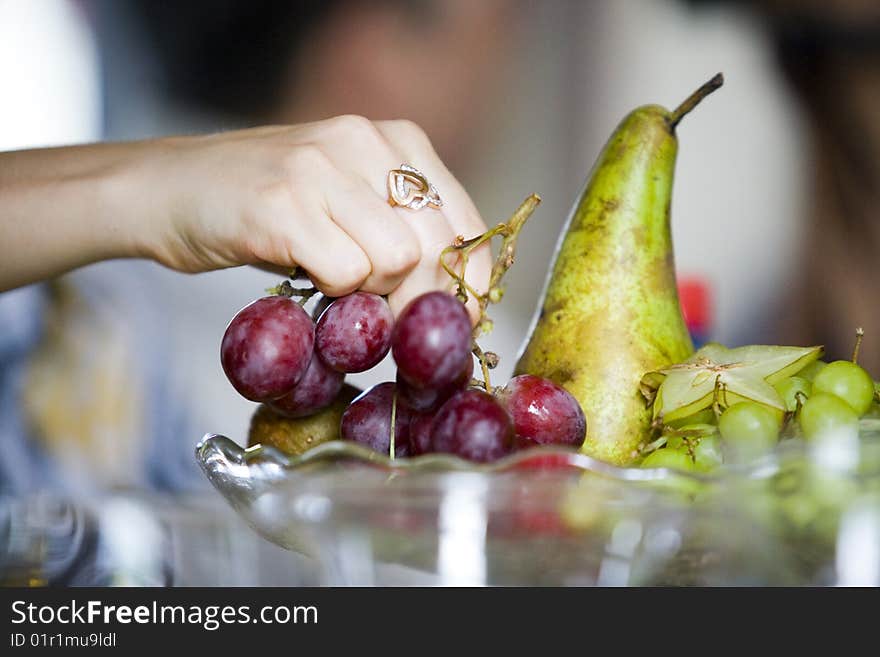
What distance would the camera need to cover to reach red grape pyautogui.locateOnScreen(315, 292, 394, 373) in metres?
0.40

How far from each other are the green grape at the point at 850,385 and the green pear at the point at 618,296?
0.11 meters

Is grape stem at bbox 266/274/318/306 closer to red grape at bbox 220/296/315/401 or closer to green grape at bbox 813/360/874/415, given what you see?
red grape at bbox 220/296/315/401

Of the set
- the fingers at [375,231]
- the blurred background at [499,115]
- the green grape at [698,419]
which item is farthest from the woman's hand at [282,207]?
the blurred background at [499,115]

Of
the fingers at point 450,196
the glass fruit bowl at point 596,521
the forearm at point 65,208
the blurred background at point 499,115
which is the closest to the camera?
the glass fruit bowl at point 596,521

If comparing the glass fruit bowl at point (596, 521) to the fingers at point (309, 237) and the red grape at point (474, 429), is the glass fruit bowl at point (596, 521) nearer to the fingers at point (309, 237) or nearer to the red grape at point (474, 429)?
the red grape at point (474, 429)

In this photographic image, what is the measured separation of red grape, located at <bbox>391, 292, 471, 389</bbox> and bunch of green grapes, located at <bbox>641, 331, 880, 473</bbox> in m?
0.11

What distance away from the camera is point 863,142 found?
187 centimetres

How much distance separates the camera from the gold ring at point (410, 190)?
45cm

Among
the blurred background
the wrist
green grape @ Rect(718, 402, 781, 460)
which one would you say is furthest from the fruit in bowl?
the blurred background

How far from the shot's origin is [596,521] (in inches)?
9.9

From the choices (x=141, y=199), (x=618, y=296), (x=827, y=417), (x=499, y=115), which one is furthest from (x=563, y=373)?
(x=499, y=115)

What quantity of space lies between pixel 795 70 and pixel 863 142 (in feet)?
0.73
